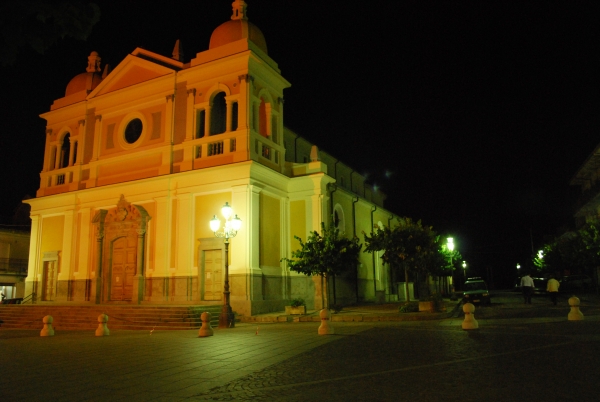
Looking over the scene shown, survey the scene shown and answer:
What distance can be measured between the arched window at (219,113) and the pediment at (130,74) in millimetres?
2884

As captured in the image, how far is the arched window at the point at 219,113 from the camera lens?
84.3 ft

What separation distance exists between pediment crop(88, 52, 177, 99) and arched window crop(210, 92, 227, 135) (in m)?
2.88

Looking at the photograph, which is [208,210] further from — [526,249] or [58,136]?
[526,249]

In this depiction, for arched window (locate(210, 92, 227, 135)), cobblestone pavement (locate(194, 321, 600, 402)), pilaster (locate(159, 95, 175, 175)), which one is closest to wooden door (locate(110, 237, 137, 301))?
pilaster (locate(159, 95, 175, 175))

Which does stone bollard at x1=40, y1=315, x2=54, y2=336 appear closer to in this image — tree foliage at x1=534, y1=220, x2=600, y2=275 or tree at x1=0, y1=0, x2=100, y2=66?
tree at x1=0, y1=0, x2=100, y2=66

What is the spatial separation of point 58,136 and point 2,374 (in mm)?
24443

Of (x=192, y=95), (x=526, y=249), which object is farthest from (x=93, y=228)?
(x=526, y=249)

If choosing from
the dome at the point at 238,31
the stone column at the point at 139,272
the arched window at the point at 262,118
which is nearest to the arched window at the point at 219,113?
the arched window at the point at 262,118

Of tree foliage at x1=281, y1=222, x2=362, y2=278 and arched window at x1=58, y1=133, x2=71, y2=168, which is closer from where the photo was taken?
tree foliage at x1=281, y1=222, x2=362, y2=278

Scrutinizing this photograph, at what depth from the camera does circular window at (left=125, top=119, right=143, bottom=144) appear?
27.9 metres

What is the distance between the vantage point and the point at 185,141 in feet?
82.1

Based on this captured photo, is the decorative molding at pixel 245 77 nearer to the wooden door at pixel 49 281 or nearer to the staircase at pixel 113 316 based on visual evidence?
the staircase at pixel 113 316

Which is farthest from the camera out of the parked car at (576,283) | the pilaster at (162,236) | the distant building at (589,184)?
the distant building at (589,184)

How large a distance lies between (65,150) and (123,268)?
411 inches
